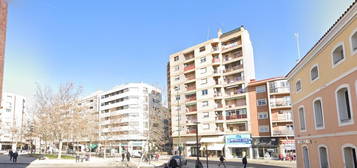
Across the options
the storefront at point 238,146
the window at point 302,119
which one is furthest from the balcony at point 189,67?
the window at point 302,119

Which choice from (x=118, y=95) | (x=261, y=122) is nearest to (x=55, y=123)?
(x=261, y=122)

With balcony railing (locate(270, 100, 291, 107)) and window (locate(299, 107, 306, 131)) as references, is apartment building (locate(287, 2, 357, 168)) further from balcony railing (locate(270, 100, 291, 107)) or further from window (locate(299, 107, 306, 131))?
balcony railing (locate(270, 100, 291, 107))

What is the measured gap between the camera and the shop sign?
166 feet

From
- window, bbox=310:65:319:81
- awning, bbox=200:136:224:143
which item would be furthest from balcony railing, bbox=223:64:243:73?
window, bbox=310:65:319:81

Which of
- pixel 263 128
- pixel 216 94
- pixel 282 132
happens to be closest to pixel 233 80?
pixel 216 94

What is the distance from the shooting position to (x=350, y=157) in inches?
587

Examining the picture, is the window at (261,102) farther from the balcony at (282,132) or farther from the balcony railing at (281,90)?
the balcony at (282,132)

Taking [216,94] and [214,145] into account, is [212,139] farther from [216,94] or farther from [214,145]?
[216,94]

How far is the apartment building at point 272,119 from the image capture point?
46.8 m

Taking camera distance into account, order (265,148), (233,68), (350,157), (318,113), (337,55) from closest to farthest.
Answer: (350,157)
(337,55)
(318,113)
(265,148)
(233,68)

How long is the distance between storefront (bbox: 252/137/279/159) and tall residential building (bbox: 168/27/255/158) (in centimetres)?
108

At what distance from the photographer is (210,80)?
5831 cm

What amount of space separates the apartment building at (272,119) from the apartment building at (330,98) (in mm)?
25181

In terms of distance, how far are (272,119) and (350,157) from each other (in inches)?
1338
